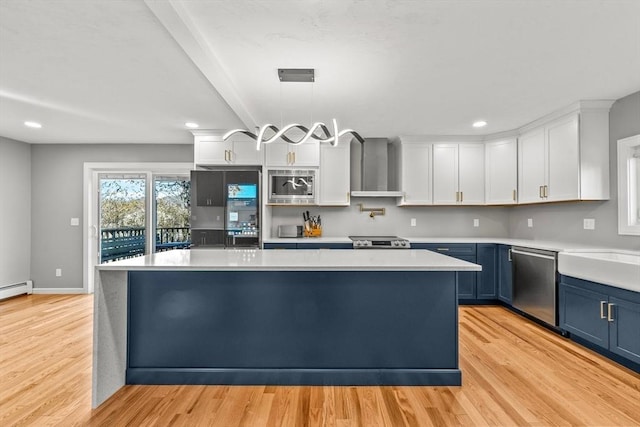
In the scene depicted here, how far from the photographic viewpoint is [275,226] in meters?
5.18

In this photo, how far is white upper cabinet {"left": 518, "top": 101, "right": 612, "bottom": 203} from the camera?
3.41 m

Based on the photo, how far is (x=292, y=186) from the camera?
474 cm

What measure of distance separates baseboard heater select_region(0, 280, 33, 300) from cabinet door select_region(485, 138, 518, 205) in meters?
6.95

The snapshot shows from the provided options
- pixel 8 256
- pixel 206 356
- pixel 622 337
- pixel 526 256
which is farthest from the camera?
pixel 8 256

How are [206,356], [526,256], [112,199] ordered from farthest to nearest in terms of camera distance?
[112,199] < [526,256] < [206,356]

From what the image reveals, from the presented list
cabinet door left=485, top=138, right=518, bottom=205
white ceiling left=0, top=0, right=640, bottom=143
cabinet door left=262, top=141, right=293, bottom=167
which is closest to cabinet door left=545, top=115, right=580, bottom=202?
white ceiling left=0, top=0, right=640, bottom=143

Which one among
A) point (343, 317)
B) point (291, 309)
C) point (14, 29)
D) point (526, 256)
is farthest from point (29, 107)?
point (526, 256)

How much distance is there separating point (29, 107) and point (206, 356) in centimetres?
334

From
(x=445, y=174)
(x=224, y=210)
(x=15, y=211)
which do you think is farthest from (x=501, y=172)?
(x=15, y=211)

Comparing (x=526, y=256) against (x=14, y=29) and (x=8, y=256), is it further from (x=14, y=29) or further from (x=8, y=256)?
(x=8, y=256)

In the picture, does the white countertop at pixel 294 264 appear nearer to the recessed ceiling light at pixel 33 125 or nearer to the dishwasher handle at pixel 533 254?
the dishwasher handle at pixel 533 254

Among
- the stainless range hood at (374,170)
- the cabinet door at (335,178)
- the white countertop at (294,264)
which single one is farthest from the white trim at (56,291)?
the stainless range hood at (374,170)

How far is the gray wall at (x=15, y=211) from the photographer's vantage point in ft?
15.9

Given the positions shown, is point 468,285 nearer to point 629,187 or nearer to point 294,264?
point 629,187
